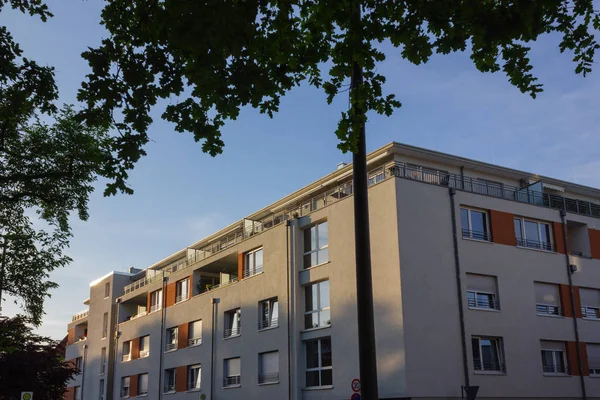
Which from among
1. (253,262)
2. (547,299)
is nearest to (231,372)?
(253,262)

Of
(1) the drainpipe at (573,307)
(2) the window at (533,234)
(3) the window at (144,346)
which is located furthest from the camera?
(3) the window at (144,346)

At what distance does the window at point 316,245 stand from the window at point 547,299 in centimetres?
815

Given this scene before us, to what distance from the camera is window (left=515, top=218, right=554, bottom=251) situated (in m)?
27.3

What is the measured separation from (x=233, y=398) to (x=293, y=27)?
1014 inches

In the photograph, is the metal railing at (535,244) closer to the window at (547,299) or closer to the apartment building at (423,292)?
the apartment building at (423,292)

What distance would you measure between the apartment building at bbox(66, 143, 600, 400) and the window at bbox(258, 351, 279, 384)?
81mm

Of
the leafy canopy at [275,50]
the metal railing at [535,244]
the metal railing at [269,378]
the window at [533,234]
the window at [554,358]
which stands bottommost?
the metal railing at [269,378]

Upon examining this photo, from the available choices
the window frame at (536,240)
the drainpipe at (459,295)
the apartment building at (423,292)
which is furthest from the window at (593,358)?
the drainpipe at (459,295)

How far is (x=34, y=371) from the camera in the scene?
105ft

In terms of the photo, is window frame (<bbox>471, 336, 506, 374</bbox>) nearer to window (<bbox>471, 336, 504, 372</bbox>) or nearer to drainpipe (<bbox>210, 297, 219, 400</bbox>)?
window (<bbox>471, 336, 504, 372</bbox>)

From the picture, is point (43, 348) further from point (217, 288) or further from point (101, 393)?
point (101, 393)

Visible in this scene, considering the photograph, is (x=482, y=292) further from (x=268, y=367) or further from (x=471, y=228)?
(x=268, y=367)

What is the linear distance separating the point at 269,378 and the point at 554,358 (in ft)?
36.9

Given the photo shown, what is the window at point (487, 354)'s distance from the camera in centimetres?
2455
